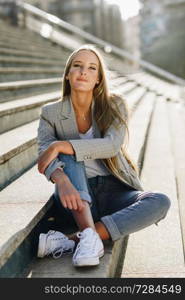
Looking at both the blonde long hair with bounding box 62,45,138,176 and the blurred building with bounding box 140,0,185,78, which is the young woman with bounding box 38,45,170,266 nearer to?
the blonde long hair with bounding box 62,45,138,176

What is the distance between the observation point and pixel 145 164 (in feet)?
15.5

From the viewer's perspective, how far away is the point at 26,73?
7074 millimetres

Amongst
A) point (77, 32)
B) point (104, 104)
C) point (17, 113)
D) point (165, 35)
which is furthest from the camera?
point (165, 35)

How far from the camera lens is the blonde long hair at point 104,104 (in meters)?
2.84

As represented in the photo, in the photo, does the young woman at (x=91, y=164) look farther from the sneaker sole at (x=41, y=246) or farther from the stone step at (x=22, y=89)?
the stone step at (x=22, y=89)

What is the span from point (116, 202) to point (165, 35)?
155ft

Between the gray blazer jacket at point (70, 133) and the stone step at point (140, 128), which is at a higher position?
the gray blazer jacket at point (70, 133)

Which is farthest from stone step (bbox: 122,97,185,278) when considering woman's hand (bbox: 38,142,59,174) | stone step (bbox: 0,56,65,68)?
stone step (bbox: 0,56,65,68)

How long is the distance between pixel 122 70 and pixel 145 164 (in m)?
8.33

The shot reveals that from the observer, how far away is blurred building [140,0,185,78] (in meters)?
43.7

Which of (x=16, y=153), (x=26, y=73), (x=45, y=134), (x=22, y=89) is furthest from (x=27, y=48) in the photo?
(x=45, y=134)

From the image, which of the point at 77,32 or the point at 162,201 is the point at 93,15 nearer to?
the point at 77,32

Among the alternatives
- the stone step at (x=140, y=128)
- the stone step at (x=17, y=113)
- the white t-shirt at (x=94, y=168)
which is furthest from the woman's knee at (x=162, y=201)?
the stone step at (x=17, y=113)

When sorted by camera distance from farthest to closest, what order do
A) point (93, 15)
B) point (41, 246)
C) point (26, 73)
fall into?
point (93, 15), point (26, 73), point (41, 246)
